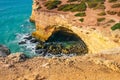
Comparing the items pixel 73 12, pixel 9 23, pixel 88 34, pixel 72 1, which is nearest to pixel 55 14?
pixel 73 12

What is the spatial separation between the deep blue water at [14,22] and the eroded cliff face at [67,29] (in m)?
5.07

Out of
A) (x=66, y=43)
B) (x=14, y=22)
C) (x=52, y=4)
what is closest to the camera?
(x=66, y=43)

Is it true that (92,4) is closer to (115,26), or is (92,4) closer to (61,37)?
(61,37)

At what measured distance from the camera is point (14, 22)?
242 feet

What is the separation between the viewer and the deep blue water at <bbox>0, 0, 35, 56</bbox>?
6053cm

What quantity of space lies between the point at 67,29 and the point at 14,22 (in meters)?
22.1

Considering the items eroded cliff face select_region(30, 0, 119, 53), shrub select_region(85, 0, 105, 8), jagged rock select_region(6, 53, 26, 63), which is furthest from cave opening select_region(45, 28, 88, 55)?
jagged rock select_region(6, 53, 26, 63)

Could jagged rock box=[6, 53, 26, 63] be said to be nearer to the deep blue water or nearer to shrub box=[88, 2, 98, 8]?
the deep blue water

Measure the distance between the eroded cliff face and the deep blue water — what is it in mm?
5066

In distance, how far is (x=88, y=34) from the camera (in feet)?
161

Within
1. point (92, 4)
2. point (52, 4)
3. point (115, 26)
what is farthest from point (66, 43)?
point (115, 26)

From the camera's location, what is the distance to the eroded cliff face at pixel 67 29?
45.8 m

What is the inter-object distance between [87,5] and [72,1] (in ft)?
16.8

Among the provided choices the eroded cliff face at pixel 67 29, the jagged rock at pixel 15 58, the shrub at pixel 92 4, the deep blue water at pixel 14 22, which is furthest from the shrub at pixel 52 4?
the jagged rock at pixel 15 58
